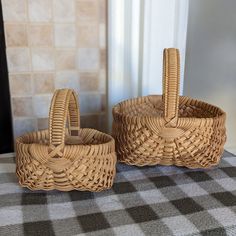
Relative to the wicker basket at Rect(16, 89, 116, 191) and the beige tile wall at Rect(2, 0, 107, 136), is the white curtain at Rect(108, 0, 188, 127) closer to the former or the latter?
the beige tile wall at Rect(2, 0, 107, 136)

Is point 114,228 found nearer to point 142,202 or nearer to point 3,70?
point 142,202

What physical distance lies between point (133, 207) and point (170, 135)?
0.54ft

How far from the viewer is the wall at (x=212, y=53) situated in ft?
3.55

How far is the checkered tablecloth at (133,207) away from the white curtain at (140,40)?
368 mm

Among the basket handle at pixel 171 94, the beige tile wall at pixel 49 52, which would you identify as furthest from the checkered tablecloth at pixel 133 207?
the beige tile wall at pixel 49 52

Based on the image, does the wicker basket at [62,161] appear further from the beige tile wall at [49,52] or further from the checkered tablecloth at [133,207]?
the beige tile wall at [49,52]

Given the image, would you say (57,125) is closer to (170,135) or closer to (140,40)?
(170,135)

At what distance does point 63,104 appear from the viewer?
584mm

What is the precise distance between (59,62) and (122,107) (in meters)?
0.29

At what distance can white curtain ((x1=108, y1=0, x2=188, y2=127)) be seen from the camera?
966 millimetres

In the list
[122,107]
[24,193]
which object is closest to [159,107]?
[122,107]

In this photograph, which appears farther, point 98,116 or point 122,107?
point 98,116

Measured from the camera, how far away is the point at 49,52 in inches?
38.6

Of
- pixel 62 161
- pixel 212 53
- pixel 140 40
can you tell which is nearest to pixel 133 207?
pixel 62 161
